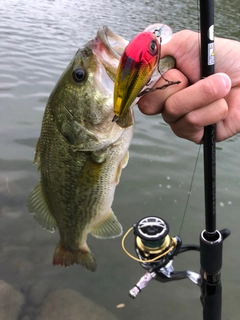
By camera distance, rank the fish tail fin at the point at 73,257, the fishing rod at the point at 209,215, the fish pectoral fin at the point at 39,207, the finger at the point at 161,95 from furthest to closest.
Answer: the fish tail fin at the point at 73,257 < the fish pectoral fin at the point at 39,207 < the finger at the point at 161,95 < the fishing rod at the point at 209,215

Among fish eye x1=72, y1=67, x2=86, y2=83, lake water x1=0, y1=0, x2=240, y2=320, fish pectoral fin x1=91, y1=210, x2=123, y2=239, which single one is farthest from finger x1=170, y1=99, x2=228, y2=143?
lake water x1=0, y1=0, x2=240, y2=320

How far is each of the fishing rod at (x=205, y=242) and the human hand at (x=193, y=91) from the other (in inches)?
2.8

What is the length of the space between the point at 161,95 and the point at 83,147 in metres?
0.46

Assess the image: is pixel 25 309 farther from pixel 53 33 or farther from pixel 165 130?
pixel 53 33

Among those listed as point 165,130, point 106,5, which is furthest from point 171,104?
point 106,5

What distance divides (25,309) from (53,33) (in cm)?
1100

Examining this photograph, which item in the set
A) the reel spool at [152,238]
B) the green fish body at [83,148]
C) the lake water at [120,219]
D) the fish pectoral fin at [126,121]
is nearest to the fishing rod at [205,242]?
the reel spool at [152,238]

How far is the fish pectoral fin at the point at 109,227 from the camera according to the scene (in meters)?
2.28

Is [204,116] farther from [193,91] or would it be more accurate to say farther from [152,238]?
[152,238]

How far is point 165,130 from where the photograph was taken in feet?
21.7

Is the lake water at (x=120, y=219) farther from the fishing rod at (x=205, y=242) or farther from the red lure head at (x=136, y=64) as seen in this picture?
the red lure head at (x=136, y=64)

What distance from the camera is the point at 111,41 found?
5.43 ft

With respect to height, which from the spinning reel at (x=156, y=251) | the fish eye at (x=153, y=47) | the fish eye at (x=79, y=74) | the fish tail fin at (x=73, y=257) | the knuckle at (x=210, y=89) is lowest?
the fish tail fin at (x=73, y=257)

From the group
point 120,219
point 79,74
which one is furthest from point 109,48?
point 120,219
